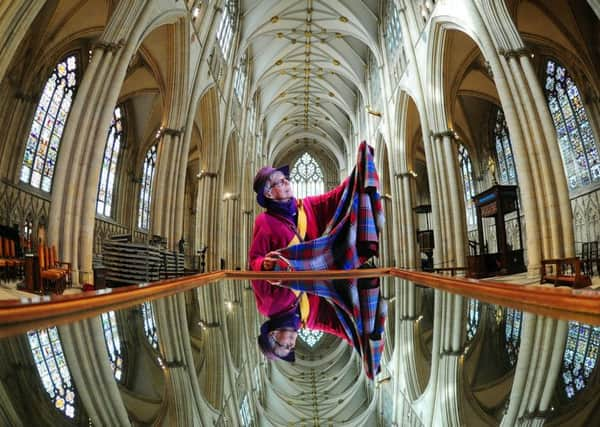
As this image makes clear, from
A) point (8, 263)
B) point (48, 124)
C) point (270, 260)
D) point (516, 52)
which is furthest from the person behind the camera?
point (48, 124)

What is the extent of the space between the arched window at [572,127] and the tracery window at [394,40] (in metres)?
5.30

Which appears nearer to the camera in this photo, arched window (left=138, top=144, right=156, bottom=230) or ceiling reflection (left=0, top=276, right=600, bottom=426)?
ceiling reflection (left=0, top=276, right=600, bottom=426)

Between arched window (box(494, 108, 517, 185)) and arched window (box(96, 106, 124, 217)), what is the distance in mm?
16475

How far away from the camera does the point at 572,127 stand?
13000 mm

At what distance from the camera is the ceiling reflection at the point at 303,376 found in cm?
44

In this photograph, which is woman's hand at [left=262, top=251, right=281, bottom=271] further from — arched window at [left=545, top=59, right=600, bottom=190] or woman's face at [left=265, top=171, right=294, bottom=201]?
arched window at [left=545, top=59, right=600, bottom=190]

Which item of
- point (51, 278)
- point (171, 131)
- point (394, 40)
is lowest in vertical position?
point (51, 278)

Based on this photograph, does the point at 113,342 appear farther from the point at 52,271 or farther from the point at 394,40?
the point at 394,40

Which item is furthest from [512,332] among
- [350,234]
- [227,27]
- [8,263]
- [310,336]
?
[227,27]

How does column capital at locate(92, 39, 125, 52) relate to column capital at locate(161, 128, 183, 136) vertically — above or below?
above

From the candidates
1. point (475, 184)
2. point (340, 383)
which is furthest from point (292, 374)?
point (475, 184)

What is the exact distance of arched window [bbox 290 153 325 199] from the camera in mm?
32156

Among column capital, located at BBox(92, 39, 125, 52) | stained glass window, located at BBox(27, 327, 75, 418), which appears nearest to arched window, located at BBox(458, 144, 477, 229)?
column capital, located at BBox(92, 39, 125, 52)

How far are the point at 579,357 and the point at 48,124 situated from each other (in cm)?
1441
